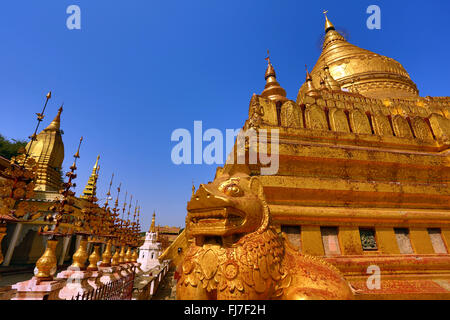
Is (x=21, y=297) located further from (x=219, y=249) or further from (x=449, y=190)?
(x=449, y=190)

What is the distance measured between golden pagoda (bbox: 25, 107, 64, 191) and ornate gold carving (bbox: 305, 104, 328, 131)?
1928cm

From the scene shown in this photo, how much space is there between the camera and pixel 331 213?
421 centimetres

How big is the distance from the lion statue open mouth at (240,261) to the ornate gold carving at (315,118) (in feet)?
12.9

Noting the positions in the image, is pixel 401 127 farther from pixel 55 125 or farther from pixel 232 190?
pixel 55 125

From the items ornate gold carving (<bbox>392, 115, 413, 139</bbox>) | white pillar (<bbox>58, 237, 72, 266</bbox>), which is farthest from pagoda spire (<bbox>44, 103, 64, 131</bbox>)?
ornate gold carving (<bbox>392, 115, 413, 139</bbox>)

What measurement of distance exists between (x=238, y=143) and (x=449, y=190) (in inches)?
198

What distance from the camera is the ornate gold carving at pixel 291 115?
18.4 feet

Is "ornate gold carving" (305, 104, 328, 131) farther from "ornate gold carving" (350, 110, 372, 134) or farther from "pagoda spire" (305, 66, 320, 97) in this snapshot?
"pagoda spire" (305, 66, 320, 97)

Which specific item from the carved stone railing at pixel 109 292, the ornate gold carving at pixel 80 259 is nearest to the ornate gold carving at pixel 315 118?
Answer: the carved stone railing at pixel 109 292

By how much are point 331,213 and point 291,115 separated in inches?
106

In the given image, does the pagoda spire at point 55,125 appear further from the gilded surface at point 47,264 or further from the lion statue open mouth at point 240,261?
the lion statue open mouth at point 240,261

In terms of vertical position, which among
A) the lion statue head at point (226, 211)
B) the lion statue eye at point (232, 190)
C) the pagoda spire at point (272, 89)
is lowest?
the lion statue head at point (226, 211)

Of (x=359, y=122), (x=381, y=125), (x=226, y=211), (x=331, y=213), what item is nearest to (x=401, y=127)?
(x=381, y=125)
